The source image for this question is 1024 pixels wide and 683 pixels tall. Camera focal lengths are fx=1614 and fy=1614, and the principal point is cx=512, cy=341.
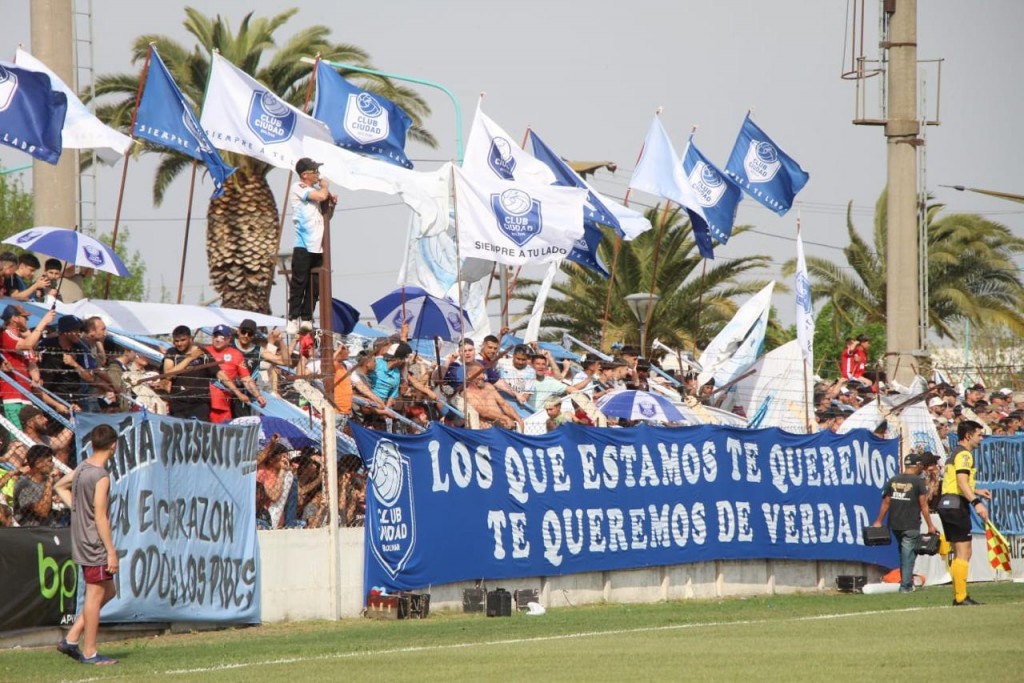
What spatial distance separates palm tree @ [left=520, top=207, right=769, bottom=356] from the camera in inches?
1655

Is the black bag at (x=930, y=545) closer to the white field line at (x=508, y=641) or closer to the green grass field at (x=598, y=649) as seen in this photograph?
the green grass field at (x=598, y=649)

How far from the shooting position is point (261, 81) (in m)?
36.0

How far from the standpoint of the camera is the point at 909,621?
15.7 metres

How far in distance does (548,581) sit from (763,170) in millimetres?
10694

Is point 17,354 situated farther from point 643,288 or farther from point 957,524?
point 643,288

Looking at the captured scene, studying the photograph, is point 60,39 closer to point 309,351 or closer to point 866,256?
point 309,351

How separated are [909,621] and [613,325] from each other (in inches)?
1107

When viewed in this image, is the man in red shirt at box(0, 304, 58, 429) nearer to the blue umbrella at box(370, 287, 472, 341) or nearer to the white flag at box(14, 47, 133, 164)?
the white flag at box(14, 47, 133, 164)

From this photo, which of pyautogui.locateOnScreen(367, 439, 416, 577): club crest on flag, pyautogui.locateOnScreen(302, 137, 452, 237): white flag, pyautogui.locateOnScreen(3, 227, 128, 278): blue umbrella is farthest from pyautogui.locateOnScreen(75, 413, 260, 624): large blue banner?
pyautogui.locateOnScreen(302, 137, 452, 237): white flag

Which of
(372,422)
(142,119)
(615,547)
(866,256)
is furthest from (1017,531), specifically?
(866,256)

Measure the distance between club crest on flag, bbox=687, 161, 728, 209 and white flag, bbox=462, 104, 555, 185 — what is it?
5493mm

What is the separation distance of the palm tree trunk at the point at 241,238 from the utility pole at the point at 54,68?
550 inches

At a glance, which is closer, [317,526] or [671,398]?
[317,526]

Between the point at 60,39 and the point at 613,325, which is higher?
the point at 60,39
